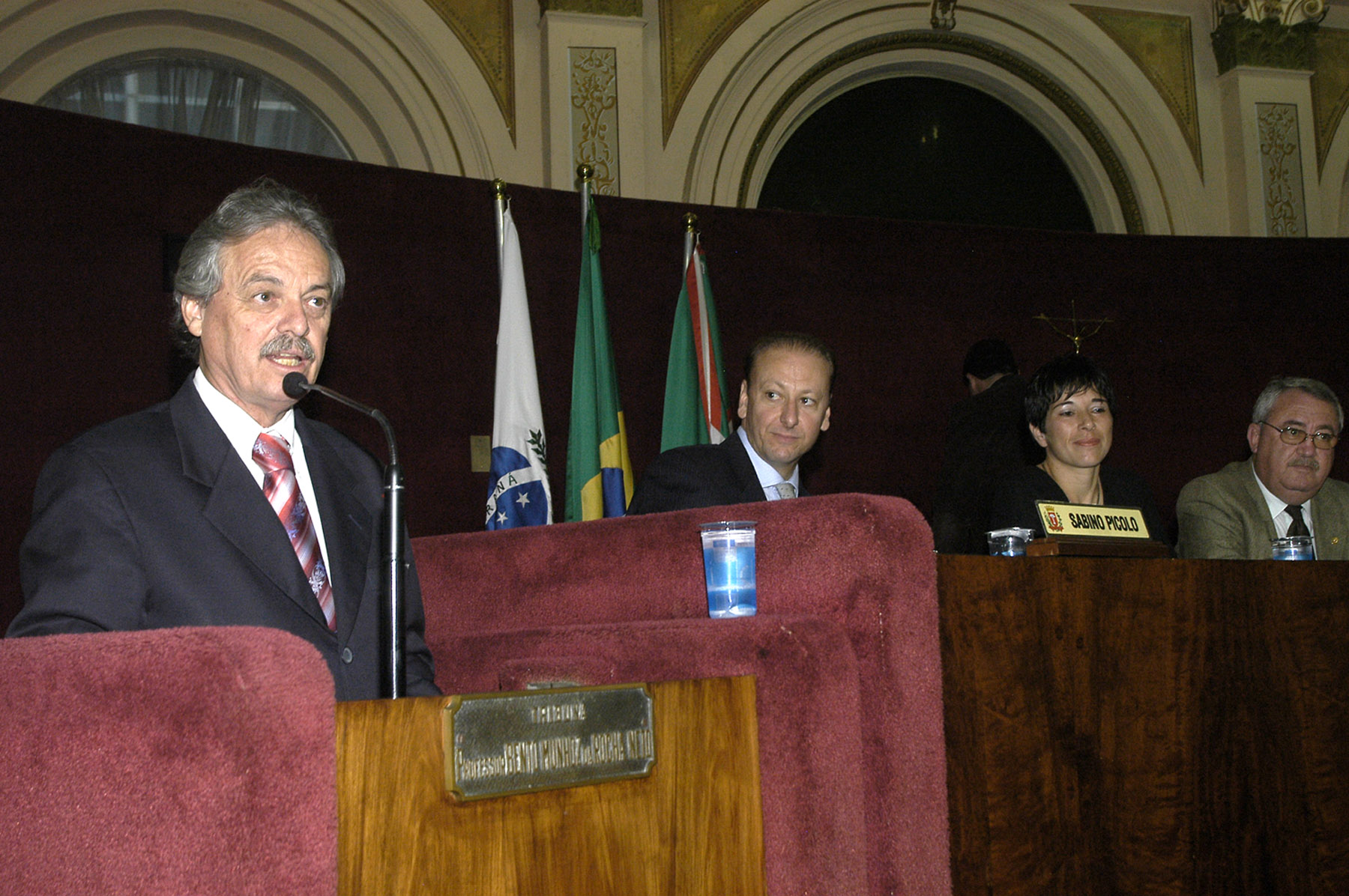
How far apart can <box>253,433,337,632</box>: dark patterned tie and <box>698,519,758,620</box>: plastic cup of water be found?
1.82 ft

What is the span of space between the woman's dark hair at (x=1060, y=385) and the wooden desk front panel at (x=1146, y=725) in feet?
2.93

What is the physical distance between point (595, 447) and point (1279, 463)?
2.22 m

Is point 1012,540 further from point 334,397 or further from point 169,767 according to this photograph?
point 169,767

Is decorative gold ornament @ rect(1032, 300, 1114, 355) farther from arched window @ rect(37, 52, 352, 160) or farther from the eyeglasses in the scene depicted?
arched window @ rect(37, 52, 352, 160)

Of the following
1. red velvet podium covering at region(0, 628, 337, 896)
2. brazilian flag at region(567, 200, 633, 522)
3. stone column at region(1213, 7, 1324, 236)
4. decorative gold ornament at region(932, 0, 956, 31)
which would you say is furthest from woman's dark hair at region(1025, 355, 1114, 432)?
stone column at region(1213, 7, 1324, 236)

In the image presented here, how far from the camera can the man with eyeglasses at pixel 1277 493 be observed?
333cm

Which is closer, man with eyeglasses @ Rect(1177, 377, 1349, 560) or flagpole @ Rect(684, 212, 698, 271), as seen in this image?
man with eyeglasses @ Rect(1177, 377, 1349, 560)

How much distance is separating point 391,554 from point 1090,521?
1.39 meters

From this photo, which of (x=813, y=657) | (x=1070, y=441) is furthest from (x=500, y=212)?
(x=813, y=657)

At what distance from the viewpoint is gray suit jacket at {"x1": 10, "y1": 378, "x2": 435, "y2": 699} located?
4.81ft

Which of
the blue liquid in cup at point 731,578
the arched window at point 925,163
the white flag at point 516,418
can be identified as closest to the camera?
the blue liquid in cup at point 731,578

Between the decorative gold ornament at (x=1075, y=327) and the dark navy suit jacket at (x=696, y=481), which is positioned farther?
the decorative gold ornament at (x=1075, y=327)

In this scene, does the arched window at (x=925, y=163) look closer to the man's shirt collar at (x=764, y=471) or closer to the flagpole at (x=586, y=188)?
the flagpole at (x=586, y=188)

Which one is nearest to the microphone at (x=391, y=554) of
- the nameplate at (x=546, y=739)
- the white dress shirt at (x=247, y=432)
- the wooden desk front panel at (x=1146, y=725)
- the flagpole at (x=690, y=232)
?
the nameplate at (x=546, y=739)
